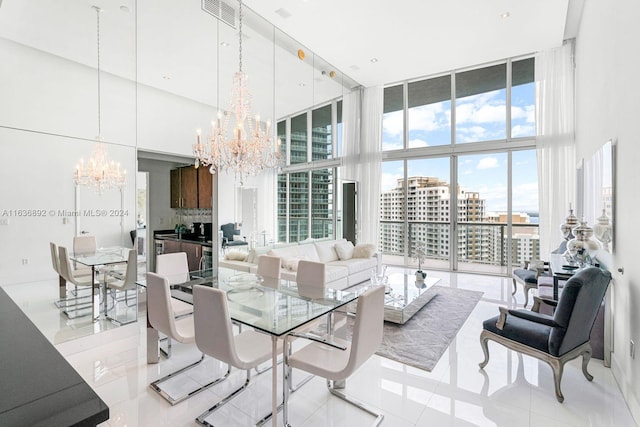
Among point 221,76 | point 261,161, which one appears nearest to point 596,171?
point 261,161

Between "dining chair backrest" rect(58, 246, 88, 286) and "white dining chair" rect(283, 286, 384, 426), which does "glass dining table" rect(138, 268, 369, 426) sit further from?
"dining chair backrest" rect(58, 246, 88, 286)

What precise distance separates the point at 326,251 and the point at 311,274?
2.41m

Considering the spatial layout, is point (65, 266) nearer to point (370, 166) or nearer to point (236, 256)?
point (236, 256)

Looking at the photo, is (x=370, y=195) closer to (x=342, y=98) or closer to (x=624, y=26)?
(x=342, y=98)

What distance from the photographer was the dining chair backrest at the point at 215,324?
1.80 metres

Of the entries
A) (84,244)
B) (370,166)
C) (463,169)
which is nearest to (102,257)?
(84,244)

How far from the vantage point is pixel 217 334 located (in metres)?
1.85

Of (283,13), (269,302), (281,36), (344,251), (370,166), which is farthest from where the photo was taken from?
(370,166)

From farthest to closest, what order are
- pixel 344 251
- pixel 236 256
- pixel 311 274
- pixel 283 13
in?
pixel 344 251 → pixel 236 256 → pixel 283 13 → pixel 311 274

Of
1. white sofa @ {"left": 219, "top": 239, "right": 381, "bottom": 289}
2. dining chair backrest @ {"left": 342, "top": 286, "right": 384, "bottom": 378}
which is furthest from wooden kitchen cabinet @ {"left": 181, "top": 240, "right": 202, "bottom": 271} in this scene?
dining chair backrest @ {"left": 342, "top": 286, "right": 384, "bottom": 378}

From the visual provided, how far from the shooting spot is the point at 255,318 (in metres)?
2.02

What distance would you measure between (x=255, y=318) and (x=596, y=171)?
3732mm

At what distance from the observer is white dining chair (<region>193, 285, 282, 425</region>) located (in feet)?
5.92

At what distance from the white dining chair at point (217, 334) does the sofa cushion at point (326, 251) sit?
3299 millimetres
